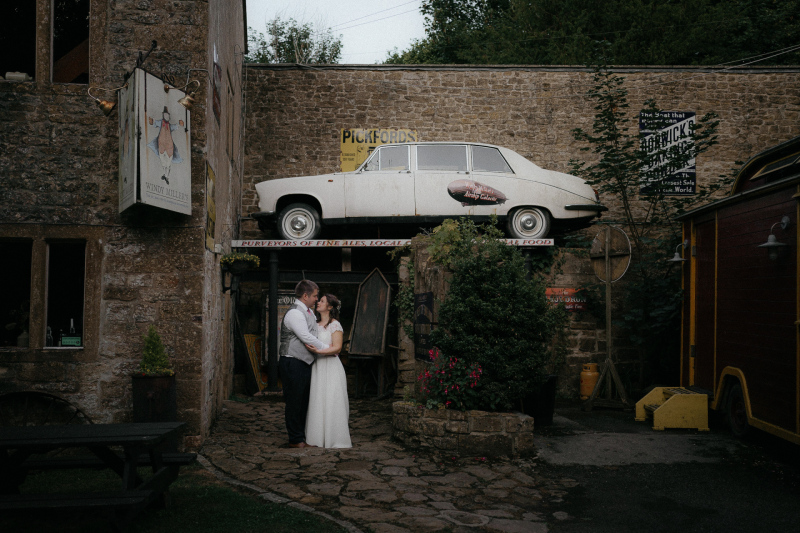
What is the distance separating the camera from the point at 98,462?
13.2 feet

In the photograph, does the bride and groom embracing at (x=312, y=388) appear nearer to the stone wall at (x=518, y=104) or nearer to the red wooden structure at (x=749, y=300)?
the red wooden structure at (x=749, y=300)

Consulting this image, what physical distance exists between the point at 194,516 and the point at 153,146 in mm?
3115

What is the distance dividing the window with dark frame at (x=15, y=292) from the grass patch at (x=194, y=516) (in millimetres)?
1711

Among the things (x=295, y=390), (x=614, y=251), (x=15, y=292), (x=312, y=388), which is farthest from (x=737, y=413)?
Answer: (x=15, y=292)

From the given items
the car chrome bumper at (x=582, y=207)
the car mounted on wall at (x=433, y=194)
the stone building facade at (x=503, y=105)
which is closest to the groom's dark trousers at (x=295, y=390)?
the car mounted on wall at (x=433, y=194)

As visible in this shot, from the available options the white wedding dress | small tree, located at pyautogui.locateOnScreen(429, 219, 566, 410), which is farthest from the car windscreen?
the white wedding dress

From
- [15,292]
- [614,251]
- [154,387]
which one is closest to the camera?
[154,387]

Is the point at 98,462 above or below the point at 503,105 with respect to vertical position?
below

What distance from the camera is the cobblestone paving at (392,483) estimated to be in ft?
13.6

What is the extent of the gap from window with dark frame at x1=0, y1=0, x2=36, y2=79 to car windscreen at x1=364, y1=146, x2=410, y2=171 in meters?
5.03

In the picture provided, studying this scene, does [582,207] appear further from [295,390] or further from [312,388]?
[295,390]

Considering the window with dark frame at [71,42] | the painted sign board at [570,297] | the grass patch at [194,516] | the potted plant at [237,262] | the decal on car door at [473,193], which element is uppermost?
the window with dark frame at [71,42]

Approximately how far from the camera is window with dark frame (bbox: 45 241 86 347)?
5992 millimetres

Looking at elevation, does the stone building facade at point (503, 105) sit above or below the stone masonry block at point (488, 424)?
above
